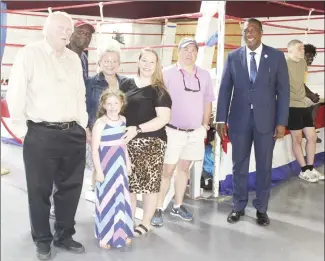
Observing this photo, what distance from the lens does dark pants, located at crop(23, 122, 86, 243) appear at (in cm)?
171

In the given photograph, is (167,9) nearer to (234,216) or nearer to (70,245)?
(234,216)

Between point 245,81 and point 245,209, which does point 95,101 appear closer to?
point 245,81

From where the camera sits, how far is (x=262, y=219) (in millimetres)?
2248

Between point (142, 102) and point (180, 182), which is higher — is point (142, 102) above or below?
above

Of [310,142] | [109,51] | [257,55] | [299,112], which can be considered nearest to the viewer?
[109,51]

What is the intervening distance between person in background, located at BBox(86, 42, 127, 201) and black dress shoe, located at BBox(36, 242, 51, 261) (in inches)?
24.2

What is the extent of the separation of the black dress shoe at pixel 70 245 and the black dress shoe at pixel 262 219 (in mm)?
995

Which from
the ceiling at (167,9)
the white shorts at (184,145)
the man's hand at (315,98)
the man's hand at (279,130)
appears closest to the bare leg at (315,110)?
the man's hand at (315,98)

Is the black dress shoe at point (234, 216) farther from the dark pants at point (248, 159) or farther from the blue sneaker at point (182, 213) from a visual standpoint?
the blue sneaker at point (182, 213)

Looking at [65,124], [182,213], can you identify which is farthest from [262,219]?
[65,124]

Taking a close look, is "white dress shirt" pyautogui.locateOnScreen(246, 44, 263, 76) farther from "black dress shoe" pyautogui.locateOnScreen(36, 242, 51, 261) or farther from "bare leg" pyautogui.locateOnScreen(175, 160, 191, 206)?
"black dress shoe" pyautogui.locateOnScreen(36, 242, 51, 261)

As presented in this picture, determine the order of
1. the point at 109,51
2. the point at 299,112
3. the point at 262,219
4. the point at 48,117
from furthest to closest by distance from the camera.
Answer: the point at 299,112 < the point at 262,219 < the point at 109,51 < the point at 48,117

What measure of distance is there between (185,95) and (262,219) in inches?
32.6

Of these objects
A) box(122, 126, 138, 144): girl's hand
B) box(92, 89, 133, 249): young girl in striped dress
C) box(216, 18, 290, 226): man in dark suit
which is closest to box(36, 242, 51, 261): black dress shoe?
box(92, 89, 133, 249): young girl in striped dress
